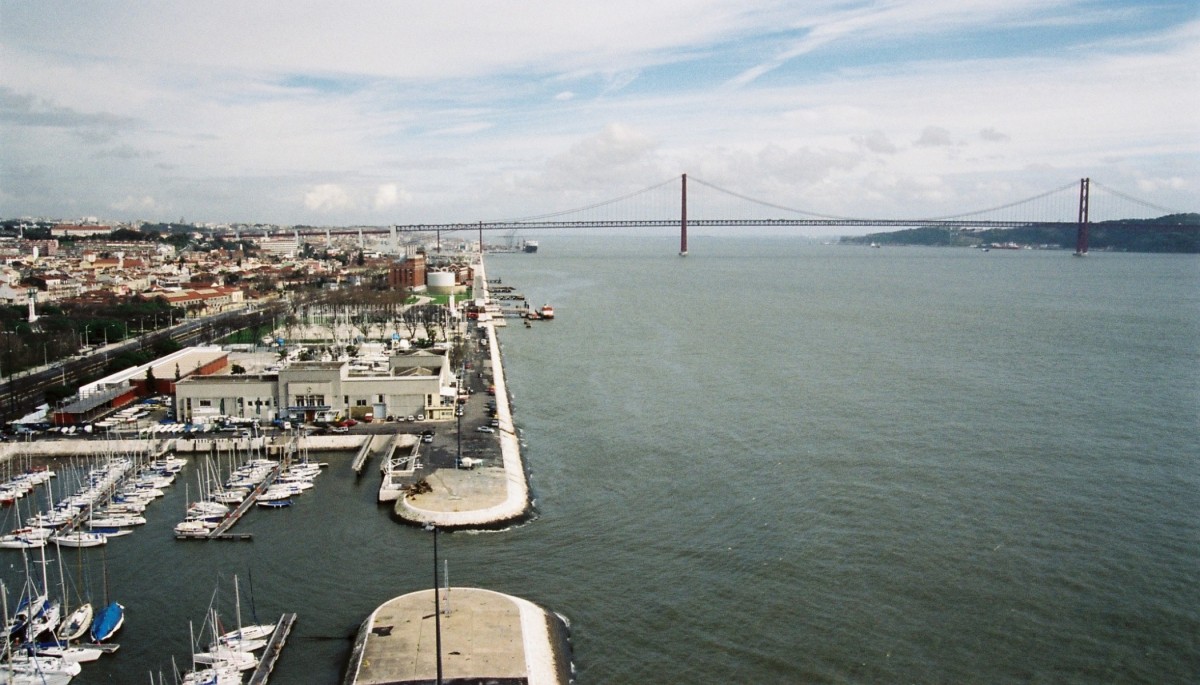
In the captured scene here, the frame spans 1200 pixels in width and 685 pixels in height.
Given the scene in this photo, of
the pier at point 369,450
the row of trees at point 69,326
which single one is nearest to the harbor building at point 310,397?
the pier at point 369,450

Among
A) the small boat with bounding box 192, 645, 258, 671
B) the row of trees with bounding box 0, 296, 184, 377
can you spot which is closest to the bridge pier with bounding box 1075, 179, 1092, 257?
the row of trees with bounding box 0, 296, 184, 377

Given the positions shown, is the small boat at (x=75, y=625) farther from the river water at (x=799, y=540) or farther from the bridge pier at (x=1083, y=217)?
the bridge pier at (x=1083, y=217)

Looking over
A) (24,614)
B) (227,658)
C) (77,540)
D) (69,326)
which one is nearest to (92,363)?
(69,326)

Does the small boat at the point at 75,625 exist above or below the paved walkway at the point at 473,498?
below

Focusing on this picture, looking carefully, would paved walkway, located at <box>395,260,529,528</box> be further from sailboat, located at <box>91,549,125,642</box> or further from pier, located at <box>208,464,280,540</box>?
sailboat, located at <box>91,549,125,642</box>

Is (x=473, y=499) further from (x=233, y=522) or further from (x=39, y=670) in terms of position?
(x=39, y=670)
